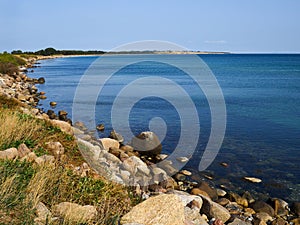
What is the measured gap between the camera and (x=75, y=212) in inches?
185

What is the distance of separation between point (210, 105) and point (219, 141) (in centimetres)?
973

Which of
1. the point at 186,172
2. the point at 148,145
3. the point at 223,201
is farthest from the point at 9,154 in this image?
the point at 148,145

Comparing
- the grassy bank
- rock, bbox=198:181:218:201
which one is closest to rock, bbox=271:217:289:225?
rock, bbox=198:181:218:201

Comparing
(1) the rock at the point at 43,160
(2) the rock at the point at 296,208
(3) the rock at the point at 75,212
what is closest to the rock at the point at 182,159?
(2) the rock at the point at 296,208

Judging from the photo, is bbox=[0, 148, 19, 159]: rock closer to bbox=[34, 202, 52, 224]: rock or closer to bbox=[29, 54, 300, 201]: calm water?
bbox=[34, 202, 52, 224]: rock

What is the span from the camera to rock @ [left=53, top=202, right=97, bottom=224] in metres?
4.58

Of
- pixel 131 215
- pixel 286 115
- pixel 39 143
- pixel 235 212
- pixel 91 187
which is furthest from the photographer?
pixel 286 115

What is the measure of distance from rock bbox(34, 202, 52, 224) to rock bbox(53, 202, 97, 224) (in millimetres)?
197

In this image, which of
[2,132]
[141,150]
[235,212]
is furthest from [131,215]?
[141,150]

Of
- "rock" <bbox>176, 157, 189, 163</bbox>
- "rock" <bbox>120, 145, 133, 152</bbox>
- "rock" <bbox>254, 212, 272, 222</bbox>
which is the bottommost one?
"rock" <bbox>254, 212, 272, 222</bbox>

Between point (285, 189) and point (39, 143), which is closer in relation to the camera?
point (39, 143)

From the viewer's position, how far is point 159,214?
5086 mm

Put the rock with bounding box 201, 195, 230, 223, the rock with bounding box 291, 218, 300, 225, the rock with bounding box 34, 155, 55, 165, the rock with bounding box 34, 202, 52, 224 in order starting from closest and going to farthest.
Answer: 1. the rock with bounding box 34, 202, 52, 224
2. the rock with bounding box 34, 155, 55, 165
3. the rock with bounding box 201, 195, 230, 223
4. the rock with bounding box 291, 218, 300, 225

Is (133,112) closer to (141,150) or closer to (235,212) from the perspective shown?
(141,150)
